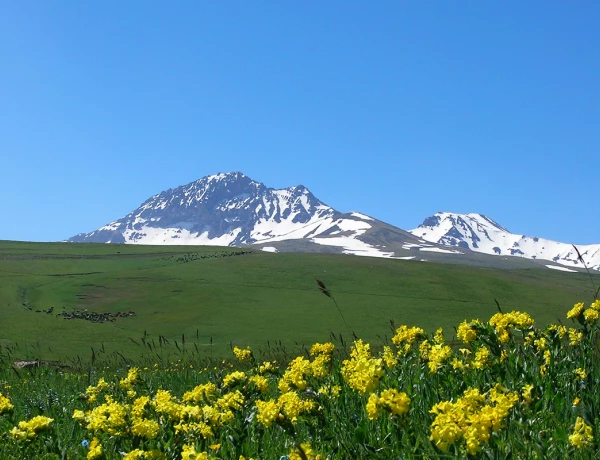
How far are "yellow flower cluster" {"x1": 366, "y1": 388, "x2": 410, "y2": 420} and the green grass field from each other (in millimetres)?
31007

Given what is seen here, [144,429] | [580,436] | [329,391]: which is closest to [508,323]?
[329,391]

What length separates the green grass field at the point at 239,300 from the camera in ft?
146

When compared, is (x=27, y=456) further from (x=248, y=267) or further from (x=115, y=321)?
(x=248, y=267)

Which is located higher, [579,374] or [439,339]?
[439,339]

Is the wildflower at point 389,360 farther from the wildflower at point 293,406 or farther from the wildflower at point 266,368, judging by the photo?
the wildflower at point 293,406

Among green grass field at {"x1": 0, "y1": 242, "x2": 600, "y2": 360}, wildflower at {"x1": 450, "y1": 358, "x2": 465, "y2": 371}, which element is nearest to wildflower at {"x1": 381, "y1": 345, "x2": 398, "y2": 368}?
wildflower at {"x1": 450, "y1": 358, "x2": 465, "y2": 371}

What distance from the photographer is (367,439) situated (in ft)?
15.0

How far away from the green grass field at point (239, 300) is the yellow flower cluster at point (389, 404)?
31007mm

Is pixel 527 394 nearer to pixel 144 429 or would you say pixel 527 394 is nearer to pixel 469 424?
pixel 469 424

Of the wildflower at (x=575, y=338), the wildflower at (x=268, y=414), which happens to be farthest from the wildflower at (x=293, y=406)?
the wildflower at (x=575, y=338)

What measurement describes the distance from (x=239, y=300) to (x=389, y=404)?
66.6 metres

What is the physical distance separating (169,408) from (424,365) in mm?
3283

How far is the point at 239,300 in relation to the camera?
68938mm

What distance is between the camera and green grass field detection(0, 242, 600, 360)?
4456cm
